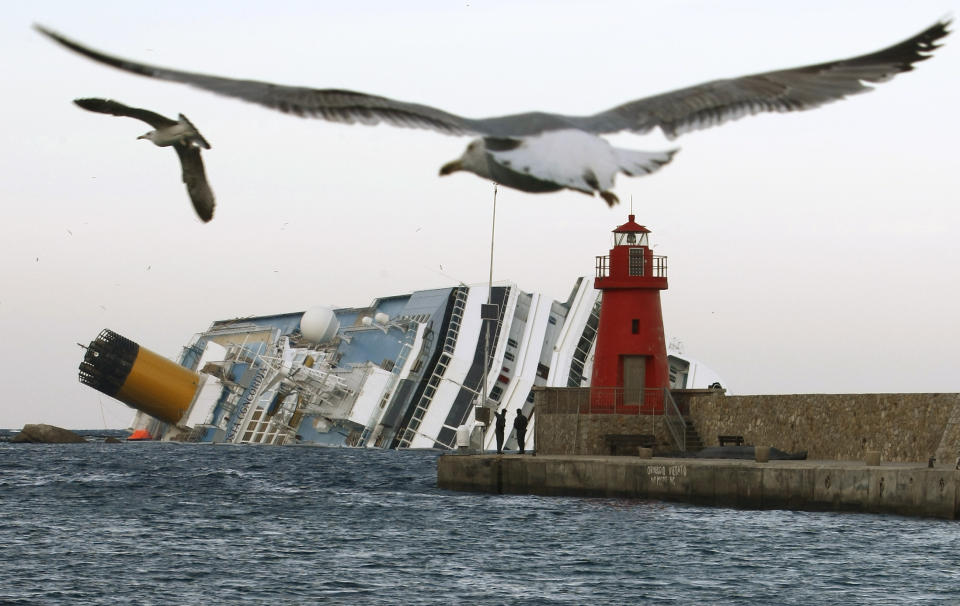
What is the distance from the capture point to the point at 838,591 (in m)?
22.0

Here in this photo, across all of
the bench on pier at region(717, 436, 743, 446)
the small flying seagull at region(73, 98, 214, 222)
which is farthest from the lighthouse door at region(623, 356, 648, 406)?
the small flying seagull at region(73, 98, 214, 222)

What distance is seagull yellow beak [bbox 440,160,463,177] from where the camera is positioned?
11.0ft

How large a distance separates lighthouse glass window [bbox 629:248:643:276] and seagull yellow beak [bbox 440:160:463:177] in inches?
1488

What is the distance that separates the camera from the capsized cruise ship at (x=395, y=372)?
64.5m

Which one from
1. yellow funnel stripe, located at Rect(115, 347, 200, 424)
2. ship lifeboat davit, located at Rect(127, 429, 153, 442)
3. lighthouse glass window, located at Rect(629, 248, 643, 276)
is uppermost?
lighthouse glass window, located at Rect(629, 248, 643, 276)

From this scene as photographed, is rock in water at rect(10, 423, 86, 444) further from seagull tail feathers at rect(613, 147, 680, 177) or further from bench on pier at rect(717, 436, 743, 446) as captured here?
seagull tail feathers at rect(613, 147, 680, 177)

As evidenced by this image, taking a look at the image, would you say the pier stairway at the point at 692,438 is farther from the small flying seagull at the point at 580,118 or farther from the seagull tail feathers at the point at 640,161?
the seagull tail feathers at the point at 640,161

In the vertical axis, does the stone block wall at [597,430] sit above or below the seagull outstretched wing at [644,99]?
above

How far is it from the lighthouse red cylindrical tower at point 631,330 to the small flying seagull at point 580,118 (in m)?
36.7

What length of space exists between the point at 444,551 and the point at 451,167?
24205 millimetres

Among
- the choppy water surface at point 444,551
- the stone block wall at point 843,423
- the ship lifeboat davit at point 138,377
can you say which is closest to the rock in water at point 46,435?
the ship lifeboat davit at point 138,377

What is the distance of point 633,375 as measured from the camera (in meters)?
41.2

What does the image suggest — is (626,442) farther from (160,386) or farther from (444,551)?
(160,386)

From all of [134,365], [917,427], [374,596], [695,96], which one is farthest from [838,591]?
[134,365]
